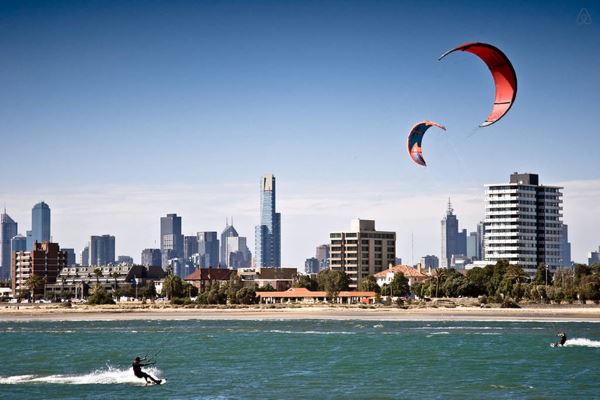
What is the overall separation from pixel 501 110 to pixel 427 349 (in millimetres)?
32511

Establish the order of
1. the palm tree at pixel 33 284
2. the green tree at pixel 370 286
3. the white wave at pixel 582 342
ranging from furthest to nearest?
the palm tree at pixel 33 284 < the green tree at pixel 370 286 < the white wave at pixel 582 342

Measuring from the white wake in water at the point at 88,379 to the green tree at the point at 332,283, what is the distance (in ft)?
326

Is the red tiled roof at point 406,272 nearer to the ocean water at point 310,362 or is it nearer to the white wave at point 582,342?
the ocean water at point 310,362

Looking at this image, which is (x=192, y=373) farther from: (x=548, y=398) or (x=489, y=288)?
(x=489, y=288)

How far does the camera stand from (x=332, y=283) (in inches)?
5935

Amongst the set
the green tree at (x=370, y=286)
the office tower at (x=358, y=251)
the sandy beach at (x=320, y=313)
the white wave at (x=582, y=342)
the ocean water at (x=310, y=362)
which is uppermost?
the office tower at (x=358, y=251)

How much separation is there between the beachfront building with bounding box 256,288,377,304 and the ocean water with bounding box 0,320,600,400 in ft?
190

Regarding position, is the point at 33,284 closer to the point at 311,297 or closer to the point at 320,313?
the point at 311,297

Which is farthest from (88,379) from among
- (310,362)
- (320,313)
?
(320,313)

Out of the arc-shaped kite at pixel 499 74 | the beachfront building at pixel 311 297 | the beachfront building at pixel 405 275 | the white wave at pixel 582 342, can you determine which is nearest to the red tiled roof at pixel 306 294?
the beachfront building at pixel 311 297

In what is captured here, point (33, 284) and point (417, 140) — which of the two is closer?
point (417, 140)

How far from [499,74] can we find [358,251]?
161079mm

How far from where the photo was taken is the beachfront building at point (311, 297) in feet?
489

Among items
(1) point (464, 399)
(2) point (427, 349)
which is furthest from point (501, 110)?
(2) point (427, 349)
